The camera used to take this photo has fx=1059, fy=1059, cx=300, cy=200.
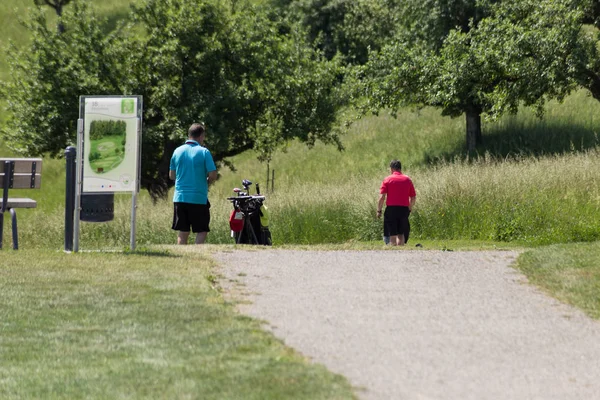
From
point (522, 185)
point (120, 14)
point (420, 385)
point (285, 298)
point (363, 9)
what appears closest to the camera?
point (420, 385)

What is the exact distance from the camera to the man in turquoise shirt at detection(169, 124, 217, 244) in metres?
14.0

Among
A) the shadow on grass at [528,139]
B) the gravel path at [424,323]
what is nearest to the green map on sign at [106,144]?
the gravel path at [424,323]

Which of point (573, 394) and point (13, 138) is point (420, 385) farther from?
point (13, 138)

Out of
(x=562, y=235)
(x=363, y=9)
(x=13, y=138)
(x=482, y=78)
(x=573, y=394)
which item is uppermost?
(x=363, y=9)

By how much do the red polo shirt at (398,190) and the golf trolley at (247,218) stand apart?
205 centimetres

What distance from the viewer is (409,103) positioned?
125 ft

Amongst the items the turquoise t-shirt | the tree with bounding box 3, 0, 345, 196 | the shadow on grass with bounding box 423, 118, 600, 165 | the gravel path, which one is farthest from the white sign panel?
the shadow on grass with bounding box 423, 118, 600, 165

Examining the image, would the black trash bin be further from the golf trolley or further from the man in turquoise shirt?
the golf trolley

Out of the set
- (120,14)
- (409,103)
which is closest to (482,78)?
(409,103)

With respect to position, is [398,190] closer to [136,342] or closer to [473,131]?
[136,342]

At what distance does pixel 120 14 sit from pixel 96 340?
239 ft

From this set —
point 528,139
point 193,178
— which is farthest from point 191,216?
point 528,139

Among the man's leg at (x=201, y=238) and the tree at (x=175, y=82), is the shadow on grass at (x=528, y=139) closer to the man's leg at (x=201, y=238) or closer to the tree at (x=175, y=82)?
the tree at (x=175, y=82)

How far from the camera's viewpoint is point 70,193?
44.2ft
